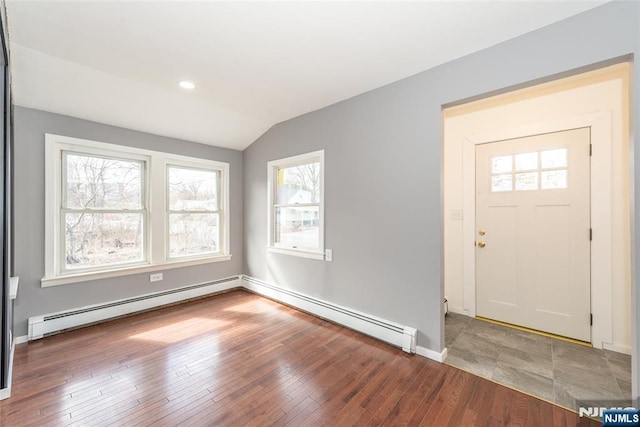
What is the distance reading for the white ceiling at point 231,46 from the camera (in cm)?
165

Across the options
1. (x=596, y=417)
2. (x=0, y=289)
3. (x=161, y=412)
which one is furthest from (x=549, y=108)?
(x=0, y=289)

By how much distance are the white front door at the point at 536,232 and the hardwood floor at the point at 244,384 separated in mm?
1361

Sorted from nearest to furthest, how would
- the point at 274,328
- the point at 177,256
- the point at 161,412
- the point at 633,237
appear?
the point at 633,237 < the point at 161,412 < the point at 274,328 < the point at 177,256

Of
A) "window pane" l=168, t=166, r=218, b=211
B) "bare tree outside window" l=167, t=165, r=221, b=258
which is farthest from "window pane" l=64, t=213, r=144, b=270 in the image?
"window pane" l=168, t=166, r=218, b=211

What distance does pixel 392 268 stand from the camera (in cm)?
257

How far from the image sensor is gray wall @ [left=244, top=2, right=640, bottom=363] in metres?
1.69

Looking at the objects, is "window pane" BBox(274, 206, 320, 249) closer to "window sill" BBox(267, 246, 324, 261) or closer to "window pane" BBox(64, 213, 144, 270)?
"window sill" BBox(267, 246, 324, 261)

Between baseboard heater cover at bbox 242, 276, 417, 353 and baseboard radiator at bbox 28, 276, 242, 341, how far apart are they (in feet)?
3.03

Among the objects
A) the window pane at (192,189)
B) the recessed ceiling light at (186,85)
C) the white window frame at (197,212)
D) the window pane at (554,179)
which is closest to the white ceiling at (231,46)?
the recessed ceiling light at (186,85)

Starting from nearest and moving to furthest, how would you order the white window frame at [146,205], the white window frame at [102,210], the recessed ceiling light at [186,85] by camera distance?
the recessed ceiling light at [186,85]
the white window frame at [146,205]
the white window frame at [102,210]

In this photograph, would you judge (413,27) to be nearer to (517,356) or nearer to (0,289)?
(517,356)

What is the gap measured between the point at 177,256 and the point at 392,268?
10.2ft

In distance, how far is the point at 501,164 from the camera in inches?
119

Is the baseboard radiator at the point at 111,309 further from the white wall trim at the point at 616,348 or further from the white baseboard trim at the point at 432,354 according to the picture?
the white wall trim at the point at 616,348
